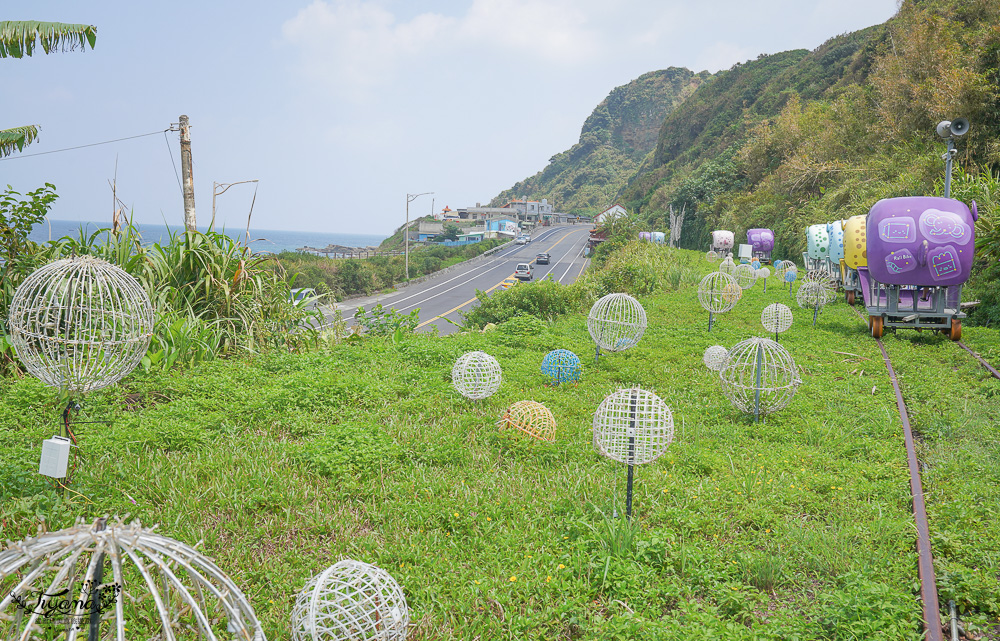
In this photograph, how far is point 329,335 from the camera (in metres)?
10.1

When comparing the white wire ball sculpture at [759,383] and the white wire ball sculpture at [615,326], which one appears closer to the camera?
the white wire ball sculpture at [759,383]

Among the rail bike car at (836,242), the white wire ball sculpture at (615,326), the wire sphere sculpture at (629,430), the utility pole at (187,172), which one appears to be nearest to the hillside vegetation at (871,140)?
the rail bike car at (836,242)

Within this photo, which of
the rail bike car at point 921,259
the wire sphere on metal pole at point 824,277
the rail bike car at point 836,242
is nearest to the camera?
the rail bike car at point 921,259

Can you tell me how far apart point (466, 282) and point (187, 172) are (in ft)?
104

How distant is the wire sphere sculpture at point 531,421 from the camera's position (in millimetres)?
5812

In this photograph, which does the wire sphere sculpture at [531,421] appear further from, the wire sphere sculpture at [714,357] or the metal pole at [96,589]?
the metal pole at [96,589]

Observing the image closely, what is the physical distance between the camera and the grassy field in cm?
346

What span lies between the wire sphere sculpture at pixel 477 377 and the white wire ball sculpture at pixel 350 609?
376 cm

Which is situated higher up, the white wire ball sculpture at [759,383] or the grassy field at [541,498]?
the white wire ball sculpture at [759,383]

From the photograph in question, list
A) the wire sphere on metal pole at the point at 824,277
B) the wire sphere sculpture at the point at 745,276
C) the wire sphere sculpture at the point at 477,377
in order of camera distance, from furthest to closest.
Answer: the wire sphere sculpture at the point at 745,276 → the wire sphere on metal pole at the point at 824,277 → the wire sphere sculpture at the point at 477,377

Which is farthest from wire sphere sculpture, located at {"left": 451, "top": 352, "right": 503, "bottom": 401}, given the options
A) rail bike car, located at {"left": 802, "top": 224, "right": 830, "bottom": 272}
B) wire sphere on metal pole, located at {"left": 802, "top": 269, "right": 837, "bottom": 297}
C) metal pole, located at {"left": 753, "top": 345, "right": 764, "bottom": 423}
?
rail bike car, located at {"left": 802, "top": 224, "right": 830, "bottom": 272}

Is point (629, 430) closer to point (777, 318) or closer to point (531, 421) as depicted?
point (531, 421)

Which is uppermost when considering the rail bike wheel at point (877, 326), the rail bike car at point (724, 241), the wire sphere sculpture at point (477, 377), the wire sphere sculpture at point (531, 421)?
the rail bike car at point (724, 241)

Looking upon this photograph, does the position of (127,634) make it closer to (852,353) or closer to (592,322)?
(592,322)
